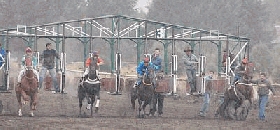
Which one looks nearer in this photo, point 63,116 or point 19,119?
point 19,119

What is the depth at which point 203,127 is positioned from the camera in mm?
18656

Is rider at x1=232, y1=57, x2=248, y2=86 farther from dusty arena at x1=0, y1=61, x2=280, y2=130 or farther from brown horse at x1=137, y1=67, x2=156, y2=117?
brown horse at x1=137, y1=67, x2=156, y2=117

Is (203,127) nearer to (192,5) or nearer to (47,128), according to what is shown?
(47,128)

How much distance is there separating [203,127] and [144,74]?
296cm

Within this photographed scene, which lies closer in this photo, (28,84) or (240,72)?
(28,84)

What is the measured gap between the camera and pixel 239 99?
21.3m

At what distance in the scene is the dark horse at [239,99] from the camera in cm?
2102

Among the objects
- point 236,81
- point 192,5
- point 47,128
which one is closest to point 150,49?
point 192,5

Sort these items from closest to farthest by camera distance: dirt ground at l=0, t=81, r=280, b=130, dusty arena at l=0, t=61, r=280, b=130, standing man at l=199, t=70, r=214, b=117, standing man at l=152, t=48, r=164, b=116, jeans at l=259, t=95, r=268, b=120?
dirt ground at l=0, t=81, r=280, b=130
dusty arena at l=0, t=61, r=280, b=130
standing man at l=152, t=48, r=164, b=116
jeans at l=259, t=95, r=268, b=120
standing man at l=199, t=70, r=214, b=117

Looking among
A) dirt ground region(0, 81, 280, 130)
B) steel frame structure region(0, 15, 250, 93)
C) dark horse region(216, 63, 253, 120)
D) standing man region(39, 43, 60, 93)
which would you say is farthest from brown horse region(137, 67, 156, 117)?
standing man region(39, 43, 60, 93)

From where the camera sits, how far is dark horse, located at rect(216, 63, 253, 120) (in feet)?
68.9

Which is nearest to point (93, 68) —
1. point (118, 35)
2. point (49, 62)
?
point (49, 62)

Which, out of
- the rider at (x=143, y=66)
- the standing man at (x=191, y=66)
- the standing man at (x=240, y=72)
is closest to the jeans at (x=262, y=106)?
the standing man at (x=240, y=72)

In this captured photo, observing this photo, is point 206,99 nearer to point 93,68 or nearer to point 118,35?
point 93,68
